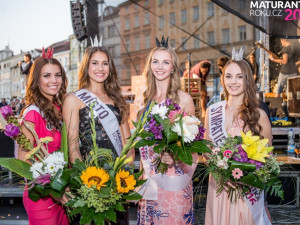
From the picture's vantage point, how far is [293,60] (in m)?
7.18

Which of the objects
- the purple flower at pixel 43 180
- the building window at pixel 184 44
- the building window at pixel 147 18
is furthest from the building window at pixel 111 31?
the purple flower at pixel 43 180

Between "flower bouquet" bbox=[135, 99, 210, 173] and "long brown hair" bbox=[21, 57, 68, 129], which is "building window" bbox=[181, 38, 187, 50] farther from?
"flower bouquet" bbox=[135, 99, 210, 173]

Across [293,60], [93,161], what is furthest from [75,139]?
[293,60]

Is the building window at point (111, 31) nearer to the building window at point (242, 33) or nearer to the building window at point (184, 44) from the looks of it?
the building window at point (184, 44)

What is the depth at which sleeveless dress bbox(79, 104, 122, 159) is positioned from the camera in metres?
1.87

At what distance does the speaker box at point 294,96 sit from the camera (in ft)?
17.0

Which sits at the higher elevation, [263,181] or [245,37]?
[245,37]

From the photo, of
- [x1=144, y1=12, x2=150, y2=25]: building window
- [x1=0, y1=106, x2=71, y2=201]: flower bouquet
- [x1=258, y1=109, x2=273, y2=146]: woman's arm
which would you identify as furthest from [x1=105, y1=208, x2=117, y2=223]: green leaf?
[x1=144, y1=12, x2=150, y2=25]: building window

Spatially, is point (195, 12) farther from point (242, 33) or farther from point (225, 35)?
point (242, 33)

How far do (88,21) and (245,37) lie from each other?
141 inches

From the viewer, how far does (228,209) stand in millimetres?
1917

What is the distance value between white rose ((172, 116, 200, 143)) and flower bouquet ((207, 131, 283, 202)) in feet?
0.97

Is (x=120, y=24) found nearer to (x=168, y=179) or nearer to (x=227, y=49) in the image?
(x=227, y=49)

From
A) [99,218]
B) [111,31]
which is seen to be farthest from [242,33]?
[99,218]
